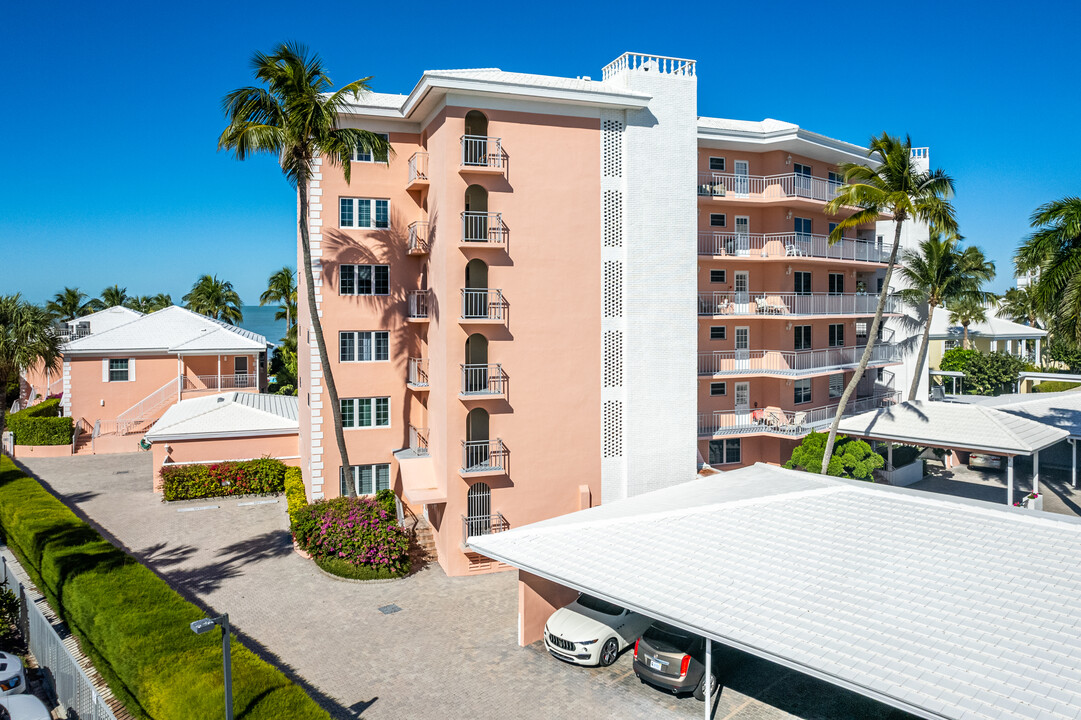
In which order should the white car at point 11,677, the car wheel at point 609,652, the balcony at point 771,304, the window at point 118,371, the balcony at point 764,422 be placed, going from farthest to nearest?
1. the window at point 118,371
2. the balcony at point 771,304
3. the balcony at point 764,422
4. the car wheel at point 609,652
5. the white car at point 11,677

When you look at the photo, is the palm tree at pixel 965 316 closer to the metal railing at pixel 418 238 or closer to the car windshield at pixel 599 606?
the metal railing at pixel 418 238

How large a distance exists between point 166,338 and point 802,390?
38.1 m

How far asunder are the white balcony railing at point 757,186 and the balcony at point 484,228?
11577mm

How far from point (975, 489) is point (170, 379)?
147ft

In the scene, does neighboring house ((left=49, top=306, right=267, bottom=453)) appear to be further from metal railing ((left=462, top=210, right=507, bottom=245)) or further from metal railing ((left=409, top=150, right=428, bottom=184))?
metal railing ((left=462, top=210, right=507, bottom=245))

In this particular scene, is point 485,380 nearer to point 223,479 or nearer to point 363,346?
point 363,346

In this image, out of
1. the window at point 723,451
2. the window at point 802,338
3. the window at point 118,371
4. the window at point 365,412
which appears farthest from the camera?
the window at point 118,371

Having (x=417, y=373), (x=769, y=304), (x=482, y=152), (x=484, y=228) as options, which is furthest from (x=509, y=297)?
(x=769, y=304)

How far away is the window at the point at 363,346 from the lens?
27547 millimetres

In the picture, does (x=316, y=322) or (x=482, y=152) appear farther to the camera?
(x=482, y=152)

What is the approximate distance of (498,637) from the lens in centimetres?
1862

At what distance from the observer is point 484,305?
2416 cm

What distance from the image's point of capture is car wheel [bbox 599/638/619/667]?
16719mm

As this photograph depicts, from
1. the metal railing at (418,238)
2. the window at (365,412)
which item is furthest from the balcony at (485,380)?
the window at (365,412)
